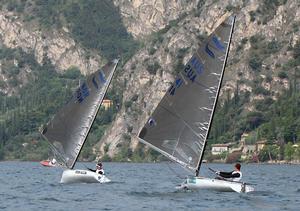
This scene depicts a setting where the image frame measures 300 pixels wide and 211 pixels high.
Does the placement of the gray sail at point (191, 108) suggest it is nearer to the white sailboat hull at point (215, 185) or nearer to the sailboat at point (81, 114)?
the white sailboat hull at point (215, 185)

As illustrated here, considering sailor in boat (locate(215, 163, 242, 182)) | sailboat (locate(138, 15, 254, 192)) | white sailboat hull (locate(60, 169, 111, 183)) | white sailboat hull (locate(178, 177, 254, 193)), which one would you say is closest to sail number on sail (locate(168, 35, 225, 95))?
sailboat (locate(138, 15, 254, 192))

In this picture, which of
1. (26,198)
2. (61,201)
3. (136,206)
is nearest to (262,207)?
(136,206)

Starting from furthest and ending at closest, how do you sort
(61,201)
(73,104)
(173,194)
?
(73,104) < (173,194) < (61,201)

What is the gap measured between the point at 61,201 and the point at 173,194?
31.2 feet

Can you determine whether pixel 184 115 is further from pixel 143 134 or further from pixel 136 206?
pixel 136 206

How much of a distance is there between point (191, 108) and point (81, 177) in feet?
62.8

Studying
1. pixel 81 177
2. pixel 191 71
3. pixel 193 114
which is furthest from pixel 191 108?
pixel 81 177

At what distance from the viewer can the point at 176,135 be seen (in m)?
73.6

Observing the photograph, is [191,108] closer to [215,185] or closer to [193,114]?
[193,114]

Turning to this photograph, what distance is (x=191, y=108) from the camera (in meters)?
73.6

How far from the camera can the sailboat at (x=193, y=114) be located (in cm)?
7262

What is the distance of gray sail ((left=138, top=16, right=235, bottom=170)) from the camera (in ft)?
238

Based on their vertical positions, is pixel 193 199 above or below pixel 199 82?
below

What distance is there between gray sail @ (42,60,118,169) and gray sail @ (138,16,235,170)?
17674 mm
